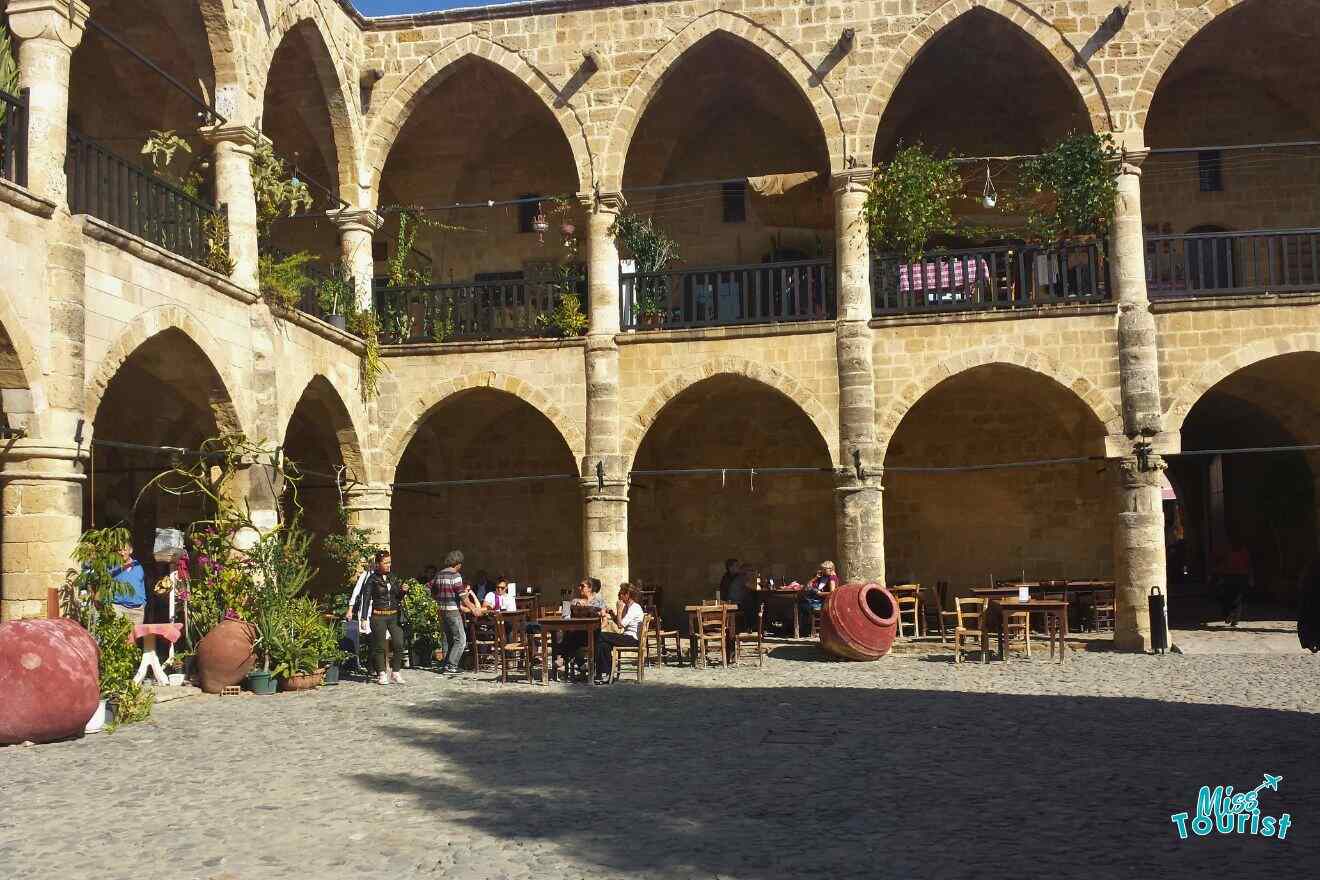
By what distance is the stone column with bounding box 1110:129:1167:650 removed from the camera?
560 inches

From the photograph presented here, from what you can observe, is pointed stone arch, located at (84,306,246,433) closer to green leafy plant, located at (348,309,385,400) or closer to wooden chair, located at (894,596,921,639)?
green leafy plant, located at (348,309,385,400)

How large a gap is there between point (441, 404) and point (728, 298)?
377 cm

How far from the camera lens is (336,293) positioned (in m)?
15.2

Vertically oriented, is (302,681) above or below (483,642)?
below

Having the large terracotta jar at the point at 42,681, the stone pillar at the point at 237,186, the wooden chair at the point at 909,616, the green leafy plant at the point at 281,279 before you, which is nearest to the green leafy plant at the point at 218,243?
the stone pillar at the point at 237,186

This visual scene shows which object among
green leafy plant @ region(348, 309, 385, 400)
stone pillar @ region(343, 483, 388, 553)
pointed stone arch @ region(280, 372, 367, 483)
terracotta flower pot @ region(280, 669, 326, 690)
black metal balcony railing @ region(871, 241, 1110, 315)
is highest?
black metal balcony railing @ region(871, 241, 1110, 315)

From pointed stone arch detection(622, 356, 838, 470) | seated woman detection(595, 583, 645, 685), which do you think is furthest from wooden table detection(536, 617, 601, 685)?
pointed stone arch detection(622, 356, 838, 470)

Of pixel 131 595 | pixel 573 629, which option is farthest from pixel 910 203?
pixel 131 595

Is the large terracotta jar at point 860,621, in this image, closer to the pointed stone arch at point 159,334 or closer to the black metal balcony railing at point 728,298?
the black metal balcony railing at point 728,298

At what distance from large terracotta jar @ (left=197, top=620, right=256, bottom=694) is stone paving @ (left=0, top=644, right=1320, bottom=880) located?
40 centimetres

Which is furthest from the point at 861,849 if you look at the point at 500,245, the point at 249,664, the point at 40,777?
the point at 500,245

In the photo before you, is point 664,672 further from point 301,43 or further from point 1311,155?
point 1311,155

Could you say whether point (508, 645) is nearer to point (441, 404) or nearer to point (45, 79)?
point (441, 404)

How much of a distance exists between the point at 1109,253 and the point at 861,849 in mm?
10749
